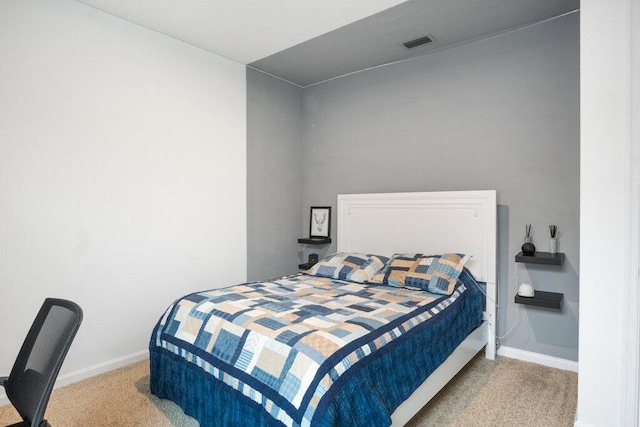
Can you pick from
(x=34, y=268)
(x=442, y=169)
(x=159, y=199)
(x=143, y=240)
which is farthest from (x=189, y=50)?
(x=442, y=169)

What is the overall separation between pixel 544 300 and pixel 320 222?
2419 millimetres

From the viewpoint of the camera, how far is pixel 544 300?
2756 mm

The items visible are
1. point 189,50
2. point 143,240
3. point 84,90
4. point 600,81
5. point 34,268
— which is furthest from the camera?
point 189,50

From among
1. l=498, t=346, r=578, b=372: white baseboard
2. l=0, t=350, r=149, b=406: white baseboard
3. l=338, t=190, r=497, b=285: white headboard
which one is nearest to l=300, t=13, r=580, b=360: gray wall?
l=498, t=346, r=578, b=372: white baseboard

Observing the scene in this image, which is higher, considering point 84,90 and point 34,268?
point 84,90

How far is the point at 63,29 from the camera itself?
2637 millimetres

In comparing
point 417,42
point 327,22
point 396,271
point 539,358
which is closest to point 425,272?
point 396,271

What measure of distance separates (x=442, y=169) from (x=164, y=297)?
2.79m

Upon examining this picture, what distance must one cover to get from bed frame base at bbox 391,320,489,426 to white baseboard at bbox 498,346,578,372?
0.77 ft

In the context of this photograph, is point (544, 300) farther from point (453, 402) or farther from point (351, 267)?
point (351, 267)

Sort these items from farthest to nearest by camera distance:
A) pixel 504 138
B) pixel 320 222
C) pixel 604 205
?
1. pixel 320 222
2. pixel 504 138
3. pixel 604 205

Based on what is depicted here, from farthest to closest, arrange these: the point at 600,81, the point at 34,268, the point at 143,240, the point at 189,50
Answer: the point at 189,50 < the point at 143,240 < the point at 34,268 < the point at 600,81

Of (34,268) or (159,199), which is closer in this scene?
(34,268)

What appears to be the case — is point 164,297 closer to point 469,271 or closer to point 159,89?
point 159,89
